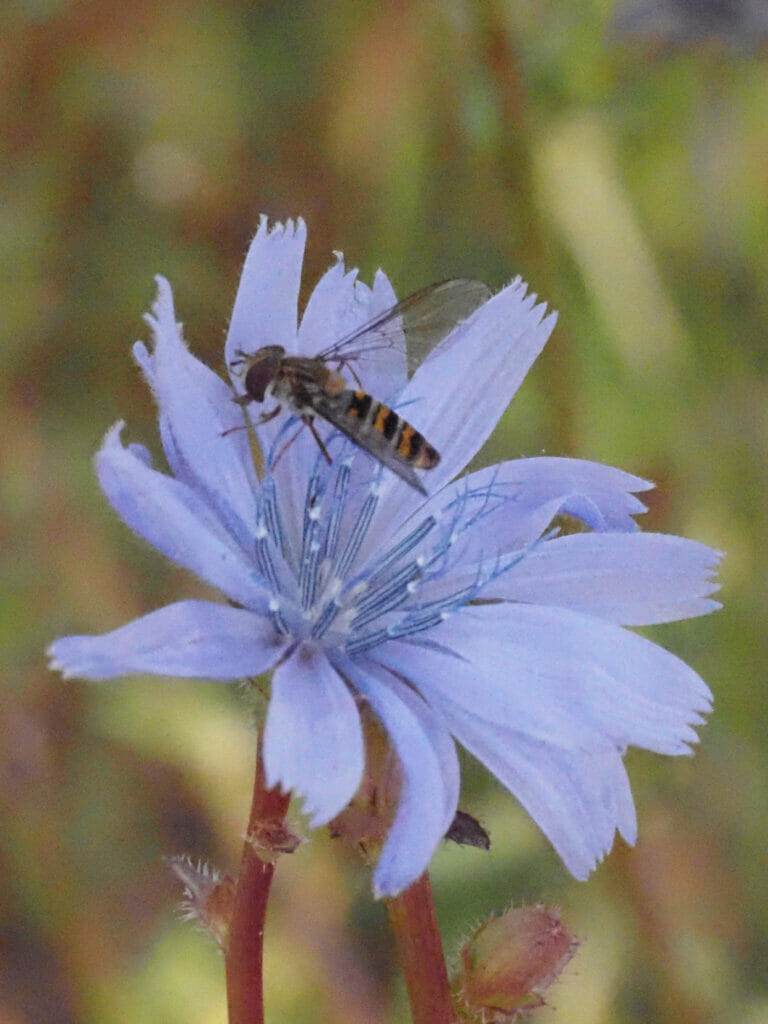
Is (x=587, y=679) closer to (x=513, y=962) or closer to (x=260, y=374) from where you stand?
(x=513, y=962)

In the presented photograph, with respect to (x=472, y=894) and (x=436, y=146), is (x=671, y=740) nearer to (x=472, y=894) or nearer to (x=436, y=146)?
(x=472, y=894)

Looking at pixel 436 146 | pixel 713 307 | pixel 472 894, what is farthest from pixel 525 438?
pixel 472 894

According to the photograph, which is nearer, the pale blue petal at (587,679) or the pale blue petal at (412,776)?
the pale blue petal at (412,776)

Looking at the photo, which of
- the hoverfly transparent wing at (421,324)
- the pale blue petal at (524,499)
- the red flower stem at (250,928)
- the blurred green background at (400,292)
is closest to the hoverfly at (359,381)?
the hoverfly transparent wing at (421,324)

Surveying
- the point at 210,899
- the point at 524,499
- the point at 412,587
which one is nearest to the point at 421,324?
the point at 524,499

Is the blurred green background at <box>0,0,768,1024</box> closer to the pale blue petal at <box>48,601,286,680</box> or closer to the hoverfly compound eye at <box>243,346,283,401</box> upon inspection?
the hoverfly compound eye at <box>243,346,283,401</box>

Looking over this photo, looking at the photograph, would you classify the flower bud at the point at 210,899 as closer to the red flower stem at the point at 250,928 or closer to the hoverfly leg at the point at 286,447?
the red flower stem at the point at 250,928

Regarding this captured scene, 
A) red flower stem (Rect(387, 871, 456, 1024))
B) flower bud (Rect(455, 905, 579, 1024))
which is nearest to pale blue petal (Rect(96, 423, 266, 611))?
red flower stem (Rect(387, 871, 456, 1024))
